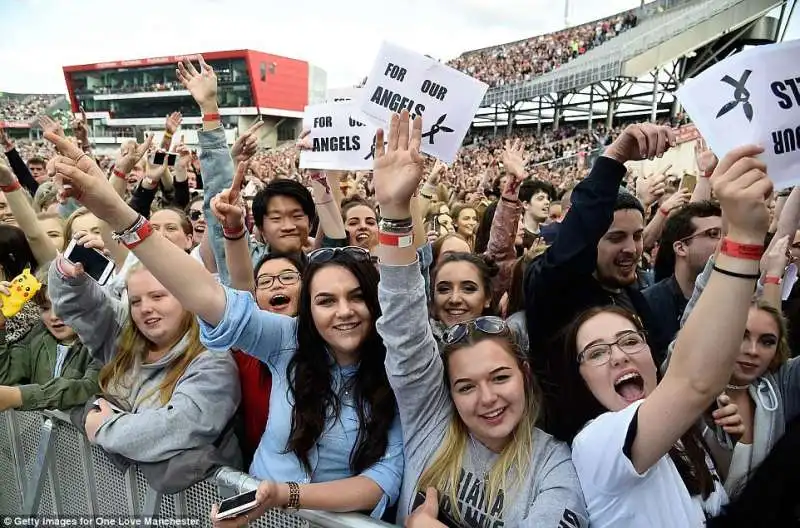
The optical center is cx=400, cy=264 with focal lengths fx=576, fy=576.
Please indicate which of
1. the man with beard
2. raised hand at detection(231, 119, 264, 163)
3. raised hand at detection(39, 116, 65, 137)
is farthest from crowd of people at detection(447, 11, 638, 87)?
raised hand at detection(39, 116, 65, 137)

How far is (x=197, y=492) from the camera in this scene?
2.02m

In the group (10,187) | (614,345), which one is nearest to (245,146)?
(10,187)

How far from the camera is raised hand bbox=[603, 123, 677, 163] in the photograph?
1996mm

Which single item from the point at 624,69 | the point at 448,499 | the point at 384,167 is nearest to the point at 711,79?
the point at 384,167

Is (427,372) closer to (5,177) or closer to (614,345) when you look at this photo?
(614,345)

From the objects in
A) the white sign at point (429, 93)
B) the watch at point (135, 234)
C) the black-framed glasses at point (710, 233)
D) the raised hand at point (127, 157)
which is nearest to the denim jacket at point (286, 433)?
the watch at point (135, 234)

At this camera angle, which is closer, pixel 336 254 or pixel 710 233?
pixel 336 254

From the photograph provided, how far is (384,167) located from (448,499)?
40.0 inches

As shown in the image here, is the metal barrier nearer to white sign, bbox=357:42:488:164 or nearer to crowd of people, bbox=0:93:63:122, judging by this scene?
white sign, bbox=357:42:488:164

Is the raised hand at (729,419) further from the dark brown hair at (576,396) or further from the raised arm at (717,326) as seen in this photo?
the raised arm at (717,326)

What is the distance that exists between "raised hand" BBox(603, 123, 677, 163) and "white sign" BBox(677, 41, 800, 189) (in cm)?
17

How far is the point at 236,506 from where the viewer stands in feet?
5.14

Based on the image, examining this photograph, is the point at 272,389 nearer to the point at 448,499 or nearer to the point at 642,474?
the point at 448,499

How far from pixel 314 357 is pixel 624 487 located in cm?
105
